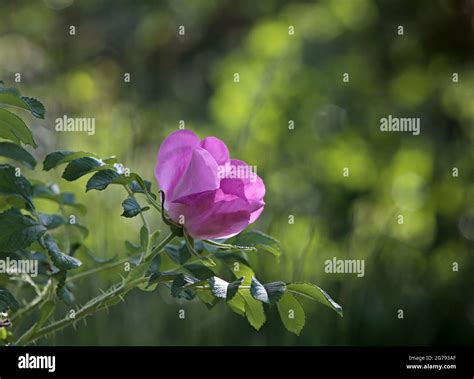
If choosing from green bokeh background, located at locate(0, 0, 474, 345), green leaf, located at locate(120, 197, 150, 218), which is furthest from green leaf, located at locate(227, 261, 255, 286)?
green bokeh background, located at locate(0, 0, 474, 345)

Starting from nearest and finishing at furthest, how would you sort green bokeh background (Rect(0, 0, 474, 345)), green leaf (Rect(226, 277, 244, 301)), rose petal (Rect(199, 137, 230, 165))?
1. green leaf (Rect(226, 277, 244, 301))
2. rose petal (Rect(199, 137, 230, 165))
3. green bokeh background (Rect(0, 0, 474, 345))

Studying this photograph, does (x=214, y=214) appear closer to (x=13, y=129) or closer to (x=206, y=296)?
(x=206, y=296)

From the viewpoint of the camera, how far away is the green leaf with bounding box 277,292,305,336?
630mm

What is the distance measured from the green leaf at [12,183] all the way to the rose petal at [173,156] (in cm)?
11

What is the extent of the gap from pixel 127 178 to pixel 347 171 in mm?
1405

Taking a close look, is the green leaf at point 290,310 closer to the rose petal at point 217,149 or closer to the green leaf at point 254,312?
the green leaf at point 254,312

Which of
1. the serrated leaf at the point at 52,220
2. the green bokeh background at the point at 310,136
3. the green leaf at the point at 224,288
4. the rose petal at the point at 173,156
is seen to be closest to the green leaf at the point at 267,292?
the green leaf at the point at 224,288

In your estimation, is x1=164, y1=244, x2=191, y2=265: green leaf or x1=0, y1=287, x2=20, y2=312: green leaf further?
x1=164, y1=244, x2=191, y2=265: green leaf

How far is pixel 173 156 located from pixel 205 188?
0.14ft

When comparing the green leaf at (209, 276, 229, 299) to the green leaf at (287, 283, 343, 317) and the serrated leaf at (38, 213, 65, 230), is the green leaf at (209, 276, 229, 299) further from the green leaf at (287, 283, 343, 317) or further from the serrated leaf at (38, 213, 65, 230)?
the serrated leaf at (38, 213, 65, 230)

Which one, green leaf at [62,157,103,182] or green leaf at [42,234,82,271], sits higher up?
green leaf at [62,157,103,182]

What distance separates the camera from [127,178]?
0.62 m

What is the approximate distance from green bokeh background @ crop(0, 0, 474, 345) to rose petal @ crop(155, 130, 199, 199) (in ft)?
2.28

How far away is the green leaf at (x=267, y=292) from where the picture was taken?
1.86ft
